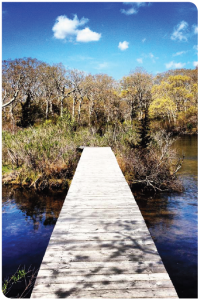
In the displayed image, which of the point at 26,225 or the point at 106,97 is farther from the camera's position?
the point at 106,97

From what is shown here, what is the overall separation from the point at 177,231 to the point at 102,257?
4990 millimetres

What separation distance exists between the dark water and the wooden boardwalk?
210 cm

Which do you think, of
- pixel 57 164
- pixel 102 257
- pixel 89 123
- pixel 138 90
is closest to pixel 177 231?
pixel 102 257

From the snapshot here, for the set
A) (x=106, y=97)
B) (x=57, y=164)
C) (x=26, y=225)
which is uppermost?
(x=106, y=97)

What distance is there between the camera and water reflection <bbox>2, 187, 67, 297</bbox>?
6.43 m

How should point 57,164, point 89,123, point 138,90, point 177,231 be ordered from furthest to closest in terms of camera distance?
point 138,90 → point 89,123 → point 57,164 → point 177,231

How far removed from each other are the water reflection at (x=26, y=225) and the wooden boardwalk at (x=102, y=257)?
7.30ft

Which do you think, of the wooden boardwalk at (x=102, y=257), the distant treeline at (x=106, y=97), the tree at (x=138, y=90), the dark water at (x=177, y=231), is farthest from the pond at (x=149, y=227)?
the tree at (x=138, y=90)

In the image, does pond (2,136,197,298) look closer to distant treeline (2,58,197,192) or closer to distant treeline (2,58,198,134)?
distant treeline (2,58,197,192)

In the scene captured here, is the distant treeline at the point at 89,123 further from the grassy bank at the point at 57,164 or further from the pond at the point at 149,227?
the pond at the point at 149,227

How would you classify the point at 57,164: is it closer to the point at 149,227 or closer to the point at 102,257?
the point at 149,227

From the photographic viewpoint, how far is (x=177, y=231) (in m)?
7.66

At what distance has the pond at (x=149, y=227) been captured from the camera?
603 centimetres

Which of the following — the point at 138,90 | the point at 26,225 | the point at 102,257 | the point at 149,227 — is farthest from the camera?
the point at 138,90
